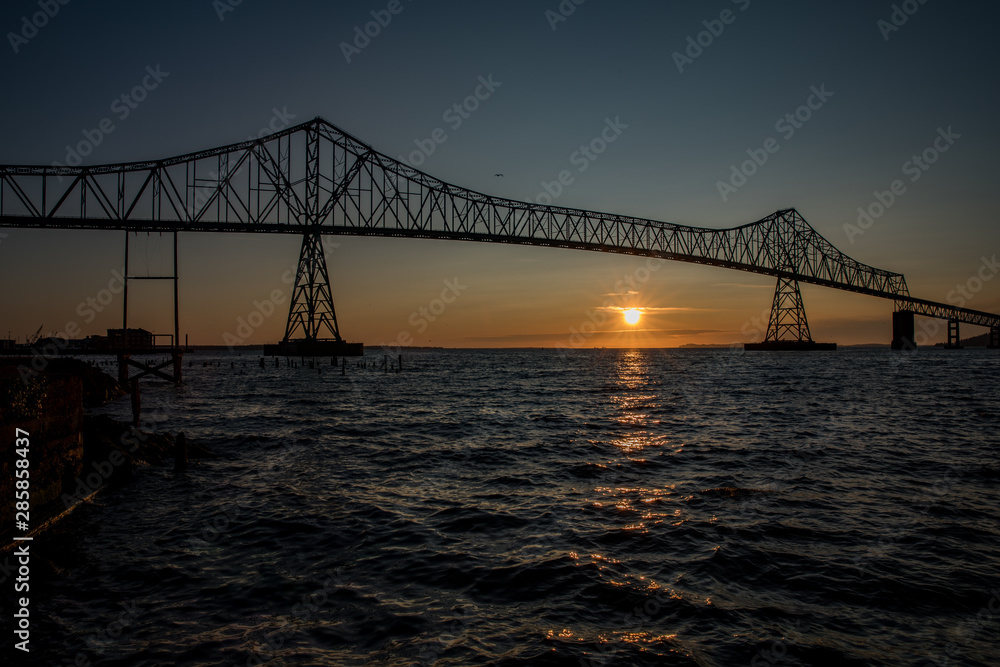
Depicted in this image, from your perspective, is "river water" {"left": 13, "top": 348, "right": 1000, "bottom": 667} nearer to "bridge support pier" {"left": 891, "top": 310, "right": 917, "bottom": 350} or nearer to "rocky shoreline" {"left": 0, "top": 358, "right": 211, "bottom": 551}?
"rocky shoreline" {"left": 0, "top": 358, "right": 211, "bottom": 551}

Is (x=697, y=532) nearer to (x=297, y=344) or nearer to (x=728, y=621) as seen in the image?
(x=728, y=621)

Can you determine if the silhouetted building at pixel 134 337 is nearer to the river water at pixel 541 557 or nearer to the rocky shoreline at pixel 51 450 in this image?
the river water at pixel 541 557

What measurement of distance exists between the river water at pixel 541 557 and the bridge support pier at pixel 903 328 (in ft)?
434

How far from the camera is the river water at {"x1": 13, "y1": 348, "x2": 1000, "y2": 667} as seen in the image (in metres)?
5.50

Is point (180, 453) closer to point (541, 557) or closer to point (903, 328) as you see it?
point (541, 557)

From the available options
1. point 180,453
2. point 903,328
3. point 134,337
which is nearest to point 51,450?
point 180,453

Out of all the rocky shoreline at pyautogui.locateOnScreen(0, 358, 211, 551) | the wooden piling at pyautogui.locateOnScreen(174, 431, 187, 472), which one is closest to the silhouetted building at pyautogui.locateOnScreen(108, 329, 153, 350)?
the rocky shoreline at pyautogui.locateOnScreen(0, 358, 211, 551)

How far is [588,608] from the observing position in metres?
6.23

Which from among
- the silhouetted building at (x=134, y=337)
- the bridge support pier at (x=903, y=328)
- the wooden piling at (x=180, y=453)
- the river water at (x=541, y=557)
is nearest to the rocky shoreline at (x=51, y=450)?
the river water at (x=541, y=557)

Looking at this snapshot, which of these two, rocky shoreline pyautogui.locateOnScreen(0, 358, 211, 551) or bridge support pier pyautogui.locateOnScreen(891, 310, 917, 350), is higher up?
bridge support pier pyautogui.locateOnScreen(891, 310, 917, 350)

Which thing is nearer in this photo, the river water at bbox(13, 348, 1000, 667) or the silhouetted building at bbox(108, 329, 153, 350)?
the river water at bbox(13, 348, 1000, 667)

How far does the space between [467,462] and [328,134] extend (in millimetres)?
68047

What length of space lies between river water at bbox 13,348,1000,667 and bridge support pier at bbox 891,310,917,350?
132342mm

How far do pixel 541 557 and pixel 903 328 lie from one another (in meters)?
147
